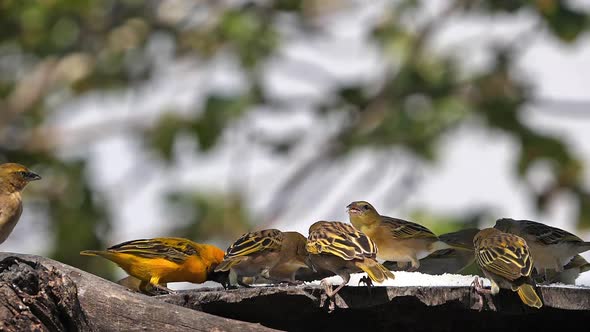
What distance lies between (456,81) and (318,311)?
10300mm

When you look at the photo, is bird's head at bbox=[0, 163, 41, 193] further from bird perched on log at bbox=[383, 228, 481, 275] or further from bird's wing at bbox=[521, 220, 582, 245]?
bird's wing at bbox=[521, 220, 582, 245]

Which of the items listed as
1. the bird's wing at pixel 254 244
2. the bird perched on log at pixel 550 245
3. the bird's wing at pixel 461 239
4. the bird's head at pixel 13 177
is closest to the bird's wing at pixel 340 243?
the bird's wing at pixel 254 244

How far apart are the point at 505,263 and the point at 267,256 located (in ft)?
4.39

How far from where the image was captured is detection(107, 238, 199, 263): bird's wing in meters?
6.97

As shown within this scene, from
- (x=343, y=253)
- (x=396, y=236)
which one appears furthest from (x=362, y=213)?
(x=343, y=253)

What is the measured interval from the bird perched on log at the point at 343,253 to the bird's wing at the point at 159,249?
1239 millimetres

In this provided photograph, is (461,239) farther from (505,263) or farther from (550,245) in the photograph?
(505,263)

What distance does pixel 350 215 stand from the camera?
7066 millimetres

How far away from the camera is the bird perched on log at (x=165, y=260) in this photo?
6918 millimetres

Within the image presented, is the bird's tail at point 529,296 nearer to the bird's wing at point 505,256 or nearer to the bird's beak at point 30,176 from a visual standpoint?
the bird's wing at point 505,256

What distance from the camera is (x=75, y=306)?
173 inches

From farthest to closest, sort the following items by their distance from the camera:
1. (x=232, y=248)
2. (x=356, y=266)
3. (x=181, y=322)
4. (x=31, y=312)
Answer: (x=232, y=248) → (x=356, y=266) → (x=181, y=322) → (x=31, y=312)

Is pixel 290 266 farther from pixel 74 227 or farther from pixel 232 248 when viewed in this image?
pixel 74 227

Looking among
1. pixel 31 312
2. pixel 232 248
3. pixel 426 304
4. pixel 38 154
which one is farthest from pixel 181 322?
pixel 38 154
